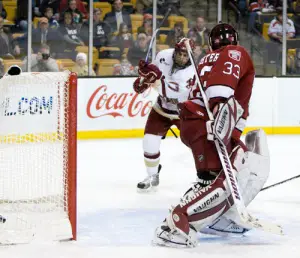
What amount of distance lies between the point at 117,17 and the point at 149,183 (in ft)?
12.4

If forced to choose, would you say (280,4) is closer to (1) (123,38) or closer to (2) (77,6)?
(1) (123,38)

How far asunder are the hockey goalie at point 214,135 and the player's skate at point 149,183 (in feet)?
5.21

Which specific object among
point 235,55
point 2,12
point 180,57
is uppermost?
point 235,55

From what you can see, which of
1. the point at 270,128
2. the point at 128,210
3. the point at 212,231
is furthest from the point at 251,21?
the point at 212,231

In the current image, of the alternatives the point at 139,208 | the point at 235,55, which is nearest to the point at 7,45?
the point at 139,208

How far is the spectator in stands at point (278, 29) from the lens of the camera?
10.2 m

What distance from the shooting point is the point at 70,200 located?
15.3 ft

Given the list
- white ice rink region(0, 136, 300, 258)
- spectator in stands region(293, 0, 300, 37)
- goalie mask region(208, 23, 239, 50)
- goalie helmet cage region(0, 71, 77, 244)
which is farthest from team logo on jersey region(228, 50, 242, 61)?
spectator in stands region(293, 0, 300, 37)

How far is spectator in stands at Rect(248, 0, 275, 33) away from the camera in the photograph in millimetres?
10320

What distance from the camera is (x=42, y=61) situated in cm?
919

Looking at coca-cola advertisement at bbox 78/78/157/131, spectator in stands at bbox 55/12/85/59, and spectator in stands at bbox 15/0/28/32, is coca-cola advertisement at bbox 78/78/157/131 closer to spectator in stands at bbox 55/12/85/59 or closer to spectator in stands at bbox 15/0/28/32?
spectator in stands at bbox 55/12/85/59

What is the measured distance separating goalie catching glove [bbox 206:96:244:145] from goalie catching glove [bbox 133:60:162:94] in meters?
1.67

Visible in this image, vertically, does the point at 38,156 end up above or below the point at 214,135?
below

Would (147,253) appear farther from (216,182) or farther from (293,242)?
(293,242)
